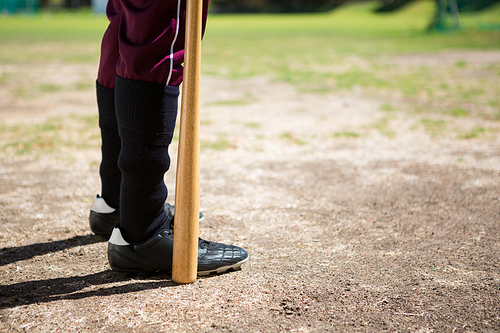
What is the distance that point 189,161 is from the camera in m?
1.81

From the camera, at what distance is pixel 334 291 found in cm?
187

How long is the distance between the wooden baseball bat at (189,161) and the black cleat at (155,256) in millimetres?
73

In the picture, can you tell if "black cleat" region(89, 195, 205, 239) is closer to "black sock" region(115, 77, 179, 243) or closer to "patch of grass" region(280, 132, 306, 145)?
"black sock" region(115, 77, 179, 243)

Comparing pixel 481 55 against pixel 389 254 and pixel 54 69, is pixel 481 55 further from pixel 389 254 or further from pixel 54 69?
pixel 389 254

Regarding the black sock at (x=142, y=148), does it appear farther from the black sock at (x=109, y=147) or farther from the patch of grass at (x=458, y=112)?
the patch of grass at (x=458, y=112)

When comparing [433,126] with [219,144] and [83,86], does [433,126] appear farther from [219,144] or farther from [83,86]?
[83,86]

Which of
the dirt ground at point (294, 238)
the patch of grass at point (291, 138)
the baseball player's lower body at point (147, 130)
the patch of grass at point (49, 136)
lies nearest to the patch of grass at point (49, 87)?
the patch of grass at point (49, 136)

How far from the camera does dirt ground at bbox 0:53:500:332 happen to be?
1.69 metres

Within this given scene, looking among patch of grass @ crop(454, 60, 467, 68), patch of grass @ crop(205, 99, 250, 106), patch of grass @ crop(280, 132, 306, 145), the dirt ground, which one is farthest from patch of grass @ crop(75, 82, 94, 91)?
patch of grass @ crop(454, 60, 467, 68)

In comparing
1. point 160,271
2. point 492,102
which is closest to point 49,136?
point 160,271

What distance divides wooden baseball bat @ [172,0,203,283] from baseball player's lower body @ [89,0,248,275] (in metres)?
0.08

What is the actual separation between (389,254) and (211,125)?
325 centimetres

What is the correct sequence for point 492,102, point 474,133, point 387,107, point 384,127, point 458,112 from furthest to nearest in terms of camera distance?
point 492,102 < point 387,107 < point 458,112 < point 384,127 < point 474,133

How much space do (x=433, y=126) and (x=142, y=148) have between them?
4.00 meters
